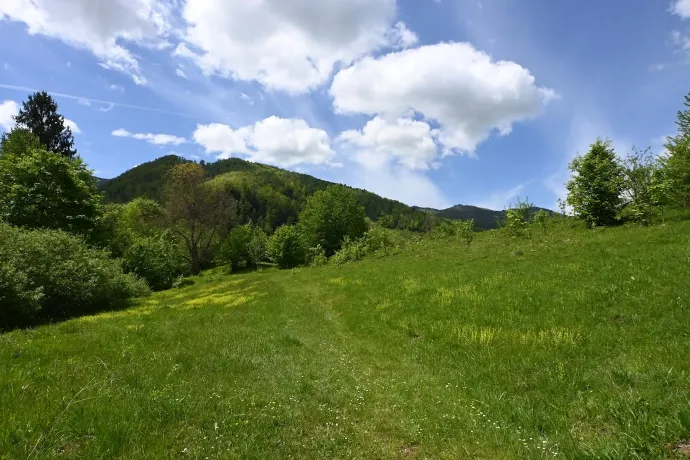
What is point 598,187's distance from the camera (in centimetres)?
3584

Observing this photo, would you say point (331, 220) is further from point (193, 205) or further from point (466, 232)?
point (466, 232)

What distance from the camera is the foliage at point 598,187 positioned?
3553 cm

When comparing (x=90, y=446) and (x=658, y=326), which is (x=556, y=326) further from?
(x=90, y=446)

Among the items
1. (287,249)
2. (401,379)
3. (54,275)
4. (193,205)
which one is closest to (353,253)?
(287,249)

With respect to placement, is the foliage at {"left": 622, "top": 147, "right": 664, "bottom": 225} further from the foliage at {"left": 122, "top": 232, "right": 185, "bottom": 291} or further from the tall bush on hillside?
the foliage at {"left": 122, "top": 232, "right": 185, "bottom": 291}

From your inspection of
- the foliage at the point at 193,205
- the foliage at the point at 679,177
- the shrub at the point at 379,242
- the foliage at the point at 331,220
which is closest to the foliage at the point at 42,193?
the foliage at the point at 193,205

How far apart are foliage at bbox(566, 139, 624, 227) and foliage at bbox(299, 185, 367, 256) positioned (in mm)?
57171

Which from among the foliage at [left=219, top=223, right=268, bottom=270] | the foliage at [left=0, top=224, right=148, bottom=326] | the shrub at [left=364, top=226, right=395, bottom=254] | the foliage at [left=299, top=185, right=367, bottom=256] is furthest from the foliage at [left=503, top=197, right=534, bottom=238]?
Answer: the foliage at [left=219, top=223, right=268, bottom=270]

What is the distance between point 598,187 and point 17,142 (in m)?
77.3

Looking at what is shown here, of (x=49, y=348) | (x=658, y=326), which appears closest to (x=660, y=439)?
(x=658, y=326)

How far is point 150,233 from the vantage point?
84438mm

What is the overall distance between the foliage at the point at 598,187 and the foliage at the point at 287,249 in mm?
58695

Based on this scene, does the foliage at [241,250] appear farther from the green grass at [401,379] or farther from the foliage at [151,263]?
the green grass at [401,379]

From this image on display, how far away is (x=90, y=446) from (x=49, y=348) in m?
Result: 8.58
